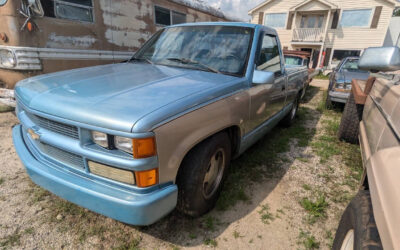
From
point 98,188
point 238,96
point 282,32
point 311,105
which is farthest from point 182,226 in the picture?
point 282,32

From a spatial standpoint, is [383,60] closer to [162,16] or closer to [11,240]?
[11,240]

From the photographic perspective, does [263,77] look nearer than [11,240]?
No

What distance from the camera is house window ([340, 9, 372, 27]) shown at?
1675cm

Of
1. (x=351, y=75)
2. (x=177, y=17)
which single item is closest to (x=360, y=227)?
(x=351, y=75)

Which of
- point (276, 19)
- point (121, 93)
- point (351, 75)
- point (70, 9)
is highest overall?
point (276, 19)

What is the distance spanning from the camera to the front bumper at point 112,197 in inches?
60.4

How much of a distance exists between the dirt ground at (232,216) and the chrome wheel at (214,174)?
222mm

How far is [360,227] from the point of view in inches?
53.1

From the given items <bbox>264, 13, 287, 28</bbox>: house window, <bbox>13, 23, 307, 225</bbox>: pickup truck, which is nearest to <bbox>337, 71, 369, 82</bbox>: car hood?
<bbox>13, 23, 307, 225</bbox>: pickup truck

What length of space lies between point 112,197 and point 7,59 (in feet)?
12.7

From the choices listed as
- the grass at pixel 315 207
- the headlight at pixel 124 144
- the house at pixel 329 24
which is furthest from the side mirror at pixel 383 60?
the house at pixel 329 24

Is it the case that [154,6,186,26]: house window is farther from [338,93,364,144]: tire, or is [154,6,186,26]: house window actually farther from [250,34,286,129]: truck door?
[338,93,364,144]: tire

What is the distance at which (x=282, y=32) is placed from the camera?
1939cm

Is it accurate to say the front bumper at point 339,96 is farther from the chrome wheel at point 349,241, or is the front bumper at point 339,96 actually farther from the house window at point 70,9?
the house window at point 70,9
